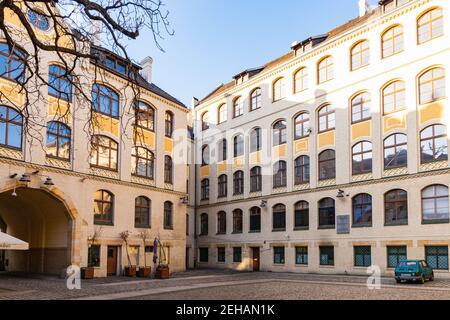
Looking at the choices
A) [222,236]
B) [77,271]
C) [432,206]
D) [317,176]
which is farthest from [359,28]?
[77,271]

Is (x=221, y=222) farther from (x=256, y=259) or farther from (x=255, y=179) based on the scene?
(x=255, y=179)

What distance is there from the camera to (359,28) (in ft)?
102

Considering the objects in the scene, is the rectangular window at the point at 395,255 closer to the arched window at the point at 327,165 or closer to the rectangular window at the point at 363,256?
the rectangular window at the point at 363,256

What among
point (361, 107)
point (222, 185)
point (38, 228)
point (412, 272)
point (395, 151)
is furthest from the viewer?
point (222, 185)

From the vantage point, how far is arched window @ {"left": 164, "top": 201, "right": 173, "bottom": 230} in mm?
33062

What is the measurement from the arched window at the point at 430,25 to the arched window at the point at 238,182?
17741 millimetres

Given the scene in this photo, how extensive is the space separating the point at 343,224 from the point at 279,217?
6.25 meters

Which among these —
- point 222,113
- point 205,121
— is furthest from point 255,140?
point 205,121

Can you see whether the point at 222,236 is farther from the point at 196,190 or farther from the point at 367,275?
Answer: the point at 367,275

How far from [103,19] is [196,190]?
119 feet

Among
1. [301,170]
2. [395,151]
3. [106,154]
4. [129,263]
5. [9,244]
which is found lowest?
[129,263]

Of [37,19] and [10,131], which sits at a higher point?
[37,19]

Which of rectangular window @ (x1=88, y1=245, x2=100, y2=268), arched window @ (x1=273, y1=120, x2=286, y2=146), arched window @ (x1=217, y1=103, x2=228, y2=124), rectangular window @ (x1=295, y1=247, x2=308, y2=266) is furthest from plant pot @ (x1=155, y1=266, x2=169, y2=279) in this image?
arched window @ (x1=217, y1=103, x2=228, y2=124)

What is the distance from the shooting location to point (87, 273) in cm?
2525
